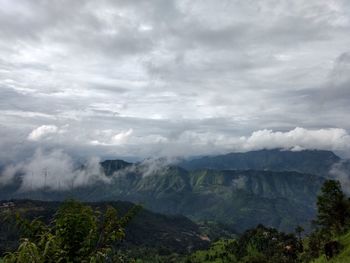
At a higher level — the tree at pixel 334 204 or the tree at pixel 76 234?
Result: the tree at pixel 76 234

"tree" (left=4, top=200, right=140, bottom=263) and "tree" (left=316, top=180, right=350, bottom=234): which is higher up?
"tree" (left=4, top=200, right=140, bottom=263)

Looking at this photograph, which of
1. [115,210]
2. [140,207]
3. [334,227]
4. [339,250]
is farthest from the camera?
[334,227]

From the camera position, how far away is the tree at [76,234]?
17.6 meters

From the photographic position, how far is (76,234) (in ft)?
62.5

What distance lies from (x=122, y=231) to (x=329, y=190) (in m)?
109

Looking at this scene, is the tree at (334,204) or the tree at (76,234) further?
the tree at (334,204)

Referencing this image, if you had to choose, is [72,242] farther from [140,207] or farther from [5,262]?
[140,207]

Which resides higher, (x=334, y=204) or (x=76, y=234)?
(x=76, y=234)

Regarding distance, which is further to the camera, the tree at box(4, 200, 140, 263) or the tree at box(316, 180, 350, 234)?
the tree at box(316, 180, 350, 234)

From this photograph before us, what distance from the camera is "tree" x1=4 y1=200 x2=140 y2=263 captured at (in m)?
17.6

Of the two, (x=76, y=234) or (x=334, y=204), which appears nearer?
(x=76, y=234)

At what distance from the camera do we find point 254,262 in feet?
632

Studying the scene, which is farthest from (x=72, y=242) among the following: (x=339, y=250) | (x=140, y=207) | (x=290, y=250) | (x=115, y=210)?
(x=290, y=250)

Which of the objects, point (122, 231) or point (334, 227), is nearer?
point (122, 231)
